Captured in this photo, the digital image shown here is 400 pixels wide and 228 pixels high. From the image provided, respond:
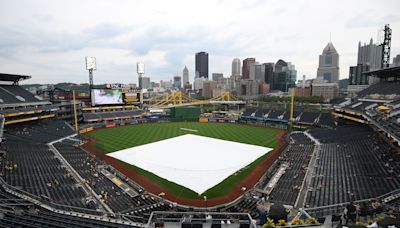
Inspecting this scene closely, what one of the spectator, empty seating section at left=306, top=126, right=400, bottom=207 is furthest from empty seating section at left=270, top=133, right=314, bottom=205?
the spectator

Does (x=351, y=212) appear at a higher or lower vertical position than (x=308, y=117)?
higher

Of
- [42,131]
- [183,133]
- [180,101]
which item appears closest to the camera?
[42,131]

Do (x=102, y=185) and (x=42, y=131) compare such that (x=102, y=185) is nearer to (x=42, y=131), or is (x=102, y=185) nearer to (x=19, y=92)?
(x=42, y=131)

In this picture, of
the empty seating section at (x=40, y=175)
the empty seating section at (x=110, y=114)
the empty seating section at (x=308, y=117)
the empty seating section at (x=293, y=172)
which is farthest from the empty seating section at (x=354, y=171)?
the empty seating section at (x=110, y=114)

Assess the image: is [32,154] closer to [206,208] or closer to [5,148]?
[5,148]

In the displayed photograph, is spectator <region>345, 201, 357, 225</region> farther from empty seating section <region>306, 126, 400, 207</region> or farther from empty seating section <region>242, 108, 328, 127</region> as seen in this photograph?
empty seating section <region>242, 108, 328, 127</region>

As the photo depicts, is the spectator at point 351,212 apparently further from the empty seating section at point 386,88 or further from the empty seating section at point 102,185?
the empty seating section at point 386,88

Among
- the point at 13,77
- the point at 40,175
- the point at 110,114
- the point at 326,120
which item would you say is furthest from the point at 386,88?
the point at 13,77
